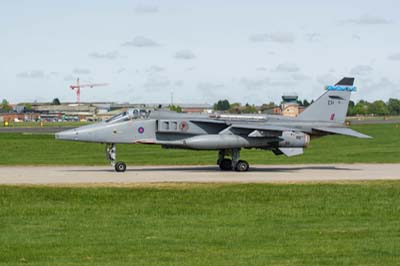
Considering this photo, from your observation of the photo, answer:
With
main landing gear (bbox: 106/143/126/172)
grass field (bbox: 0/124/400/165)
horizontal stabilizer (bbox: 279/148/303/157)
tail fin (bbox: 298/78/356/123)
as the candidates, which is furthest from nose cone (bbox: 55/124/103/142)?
tail fin (bbox: 298/78/356/123)

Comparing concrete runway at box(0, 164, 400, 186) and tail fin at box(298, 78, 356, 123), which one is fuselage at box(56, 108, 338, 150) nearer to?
concrete runway at box(0, 164, 400, 186)

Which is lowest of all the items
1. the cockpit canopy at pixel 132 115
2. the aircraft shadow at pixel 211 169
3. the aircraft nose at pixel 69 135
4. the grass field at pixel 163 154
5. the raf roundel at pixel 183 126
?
the aircraft shadow at pixel 211 169

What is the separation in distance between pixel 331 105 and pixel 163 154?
439 inches

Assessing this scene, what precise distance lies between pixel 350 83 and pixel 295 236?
1906 centimetres

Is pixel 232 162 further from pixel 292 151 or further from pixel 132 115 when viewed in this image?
pixel 132 115

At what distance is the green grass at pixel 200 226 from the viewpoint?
1133 centimetres

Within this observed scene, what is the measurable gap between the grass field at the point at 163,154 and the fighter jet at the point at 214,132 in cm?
414

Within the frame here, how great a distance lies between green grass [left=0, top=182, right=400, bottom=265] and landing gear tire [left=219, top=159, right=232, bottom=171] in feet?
28.2

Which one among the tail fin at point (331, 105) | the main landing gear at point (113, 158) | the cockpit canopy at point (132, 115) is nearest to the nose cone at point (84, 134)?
the cockpit canopy at point (132, 115)

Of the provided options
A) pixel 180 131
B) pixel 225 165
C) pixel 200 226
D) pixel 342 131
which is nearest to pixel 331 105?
pixel 342 131

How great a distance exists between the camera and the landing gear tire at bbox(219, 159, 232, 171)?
30011 mm

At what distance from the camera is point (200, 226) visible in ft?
46.9

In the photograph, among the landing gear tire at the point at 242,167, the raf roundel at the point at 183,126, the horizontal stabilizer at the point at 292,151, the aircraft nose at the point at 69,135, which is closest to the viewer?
the aircraft nose at the point at 69,135

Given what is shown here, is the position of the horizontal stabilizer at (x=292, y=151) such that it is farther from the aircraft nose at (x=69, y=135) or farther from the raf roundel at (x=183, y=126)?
the aircraft nose at (x=69, y=135)
